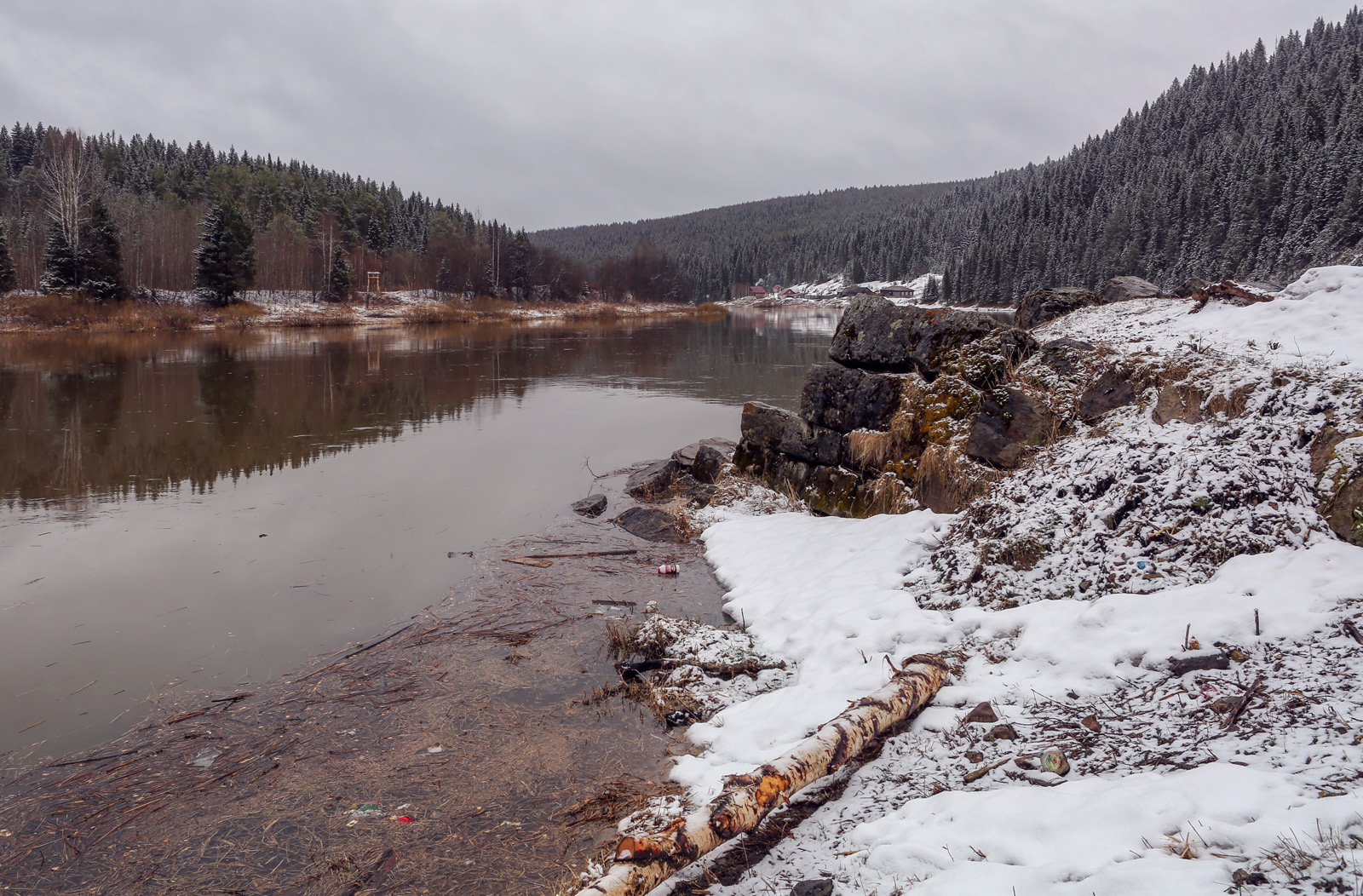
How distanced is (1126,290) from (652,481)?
8.53m

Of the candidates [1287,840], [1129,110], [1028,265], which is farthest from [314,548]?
[1129,110]

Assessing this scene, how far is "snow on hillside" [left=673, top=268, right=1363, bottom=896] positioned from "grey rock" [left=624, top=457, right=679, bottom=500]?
482 cm

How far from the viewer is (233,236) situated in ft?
179

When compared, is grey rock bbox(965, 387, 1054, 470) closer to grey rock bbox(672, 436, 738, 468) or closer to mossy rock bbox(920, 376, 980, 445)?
mossy rock bbox(920, 376, 980, 445)

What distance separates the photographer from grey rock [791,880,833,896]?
11.1 ft

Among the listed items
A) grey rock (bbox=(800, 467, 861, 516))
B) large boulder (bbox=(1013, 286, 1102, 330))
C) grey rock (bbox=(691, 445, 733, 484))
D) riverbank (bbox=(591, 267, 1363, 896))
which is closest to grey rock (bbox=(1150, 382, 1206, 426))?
riverbank (bbox=(591, 267, 1363, 896))

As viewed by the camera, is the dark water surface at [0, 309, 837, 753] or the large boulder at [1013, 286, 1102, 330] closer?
the dark water surface at [0, 309, 837, 753]

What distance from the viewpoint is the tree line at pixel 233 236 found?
48.3 metres

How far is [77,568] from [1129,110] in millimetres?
161850

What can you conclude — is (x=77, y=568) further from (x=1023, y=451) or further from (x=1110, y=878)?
(x=1023, y=451)

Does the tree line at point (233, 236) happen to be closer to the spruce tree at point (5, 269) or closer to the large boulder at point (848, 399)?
the spruce tree at point (5, 269)

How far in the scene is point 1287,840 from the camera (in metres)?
2.70

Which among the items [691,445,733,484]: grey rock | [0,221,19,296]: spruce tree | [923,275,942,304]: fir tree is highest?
[923,275,942,304]: fir tree

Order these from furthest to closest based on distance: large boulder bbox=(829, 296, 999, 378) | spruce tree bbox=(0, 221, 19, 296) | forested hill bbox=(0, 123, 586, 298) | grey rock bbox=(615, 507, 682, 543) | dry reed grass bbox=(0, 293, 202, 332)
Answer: forested hill bbox=(0, 123, 586, 298) → spruce tree bbox=(0, 221, 19, 296) → dry reed grass bbox=(0, 293, 202, 332) → grey rock bbox=(615, 507, 682, 543) → large boulder bbox=(829, 296, 999, 378)
